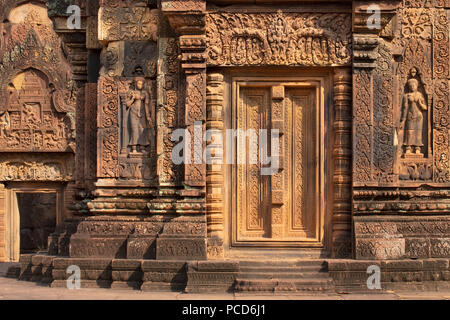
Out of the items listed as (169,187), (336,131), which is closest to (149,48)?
(169,187)

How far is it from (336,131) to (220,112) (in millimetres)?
1759

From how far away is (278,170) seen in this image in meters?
9.93

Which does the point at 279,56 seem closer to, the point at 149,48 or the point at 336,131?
the point at 336,131

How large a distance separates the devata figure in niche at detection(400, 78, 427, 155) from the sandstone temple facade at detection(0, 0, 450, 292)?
0.07ft

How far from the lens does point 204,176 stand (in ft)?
31.8

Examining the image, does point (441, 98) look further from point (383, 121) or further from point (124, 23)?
Result: point (124, 23)

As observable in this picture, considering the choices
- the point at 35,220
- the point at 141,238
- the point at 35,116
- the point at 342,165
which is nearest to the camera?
the point at 141,238

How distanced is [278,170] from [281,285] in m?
1.82

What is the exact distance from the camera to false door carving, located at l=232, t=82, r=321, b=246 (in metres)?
9.92

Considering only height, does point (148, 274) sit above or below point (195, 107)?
below
